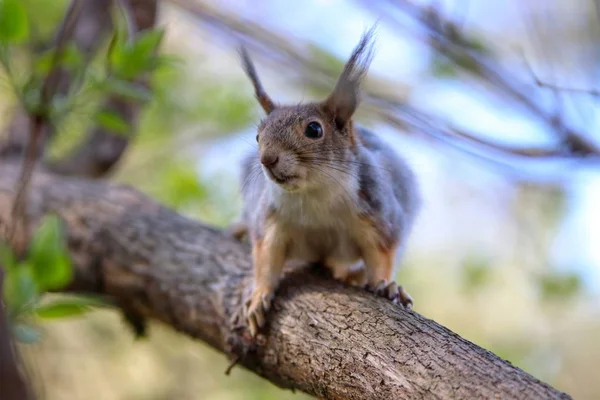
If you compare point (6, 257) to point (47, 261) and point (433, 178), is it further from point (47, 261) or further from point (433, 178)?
point (433, 178)

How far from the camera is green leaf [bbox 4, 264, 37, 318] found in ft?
4.98

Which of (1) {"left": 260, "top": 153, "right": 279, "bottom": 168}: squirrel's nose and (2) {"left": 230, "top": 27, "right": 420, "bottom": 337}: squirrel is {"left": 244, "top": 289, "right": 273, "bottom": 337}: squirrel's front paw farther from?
(1) {"left": 260, "top": 153, "right": 279, "bottom": 168}: squirrel's nose

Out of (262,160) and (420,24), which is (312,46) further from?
(262,160)

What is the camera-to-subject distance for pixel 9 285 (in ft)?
5.51

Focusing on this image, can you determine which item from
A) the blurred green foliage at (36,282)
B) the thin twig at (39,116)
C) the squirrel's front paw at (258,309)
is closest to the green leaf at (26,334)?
the blurred green foliage at (36,282)

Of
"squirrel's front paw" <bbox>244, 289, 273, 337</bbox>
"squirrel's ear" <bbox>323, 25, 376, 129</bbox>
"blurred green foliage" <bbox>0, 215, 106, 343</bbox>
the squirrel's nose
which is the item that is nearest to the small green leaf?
"blurred green foliage" <bbox>0, 215, 106, 343</bbox>

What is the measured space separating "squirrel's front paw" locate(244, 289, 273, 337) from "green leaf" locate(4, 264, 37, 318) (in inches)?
21.6

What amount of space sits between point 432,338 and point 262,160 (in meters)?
0.58

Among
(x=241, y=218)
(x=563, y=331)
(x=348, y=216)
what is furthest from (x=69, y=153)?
(x=563, y=331)

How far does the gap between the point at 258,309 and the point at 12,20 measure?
93 cm

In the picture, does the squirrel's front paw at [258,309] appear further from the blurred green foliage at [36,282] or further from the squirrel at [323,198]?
the blurred green foliage at [36,282]

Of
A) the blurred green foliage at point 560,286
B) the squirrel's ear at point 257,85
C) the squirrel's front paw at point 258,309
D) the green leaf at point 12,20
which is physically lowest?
the squirrel's front paw at point 258,309

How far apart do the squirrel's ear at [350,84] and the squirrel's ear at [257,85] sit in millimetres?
177

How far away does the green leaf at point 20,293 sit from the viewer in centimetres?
152
